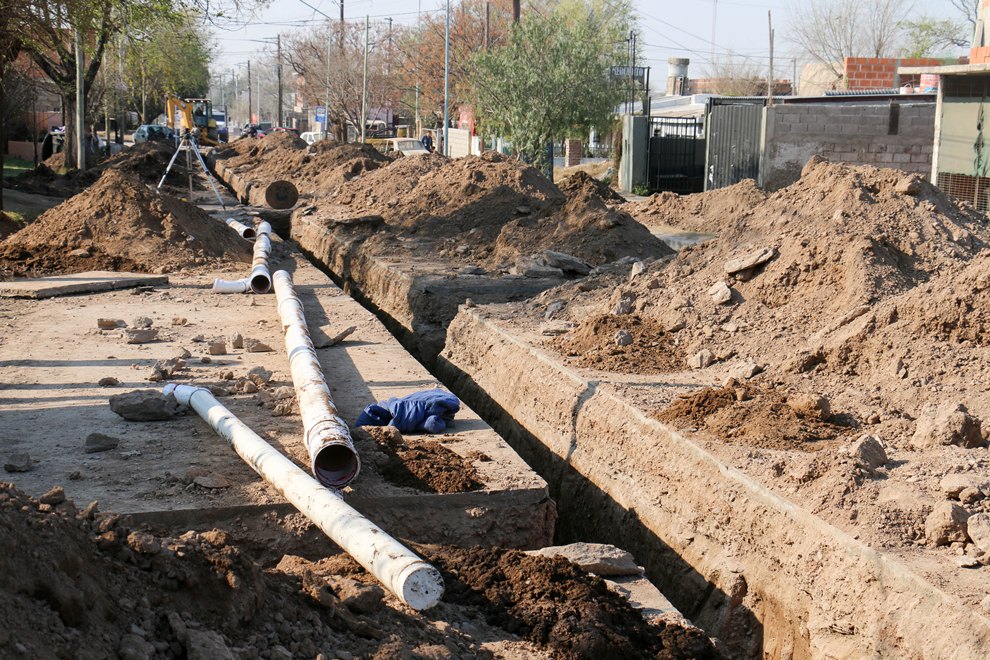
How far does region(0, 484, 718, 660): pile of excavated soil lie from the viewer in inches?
141

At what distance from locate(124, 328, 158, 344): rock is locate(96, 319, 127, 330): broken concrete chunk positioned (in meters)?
0.60

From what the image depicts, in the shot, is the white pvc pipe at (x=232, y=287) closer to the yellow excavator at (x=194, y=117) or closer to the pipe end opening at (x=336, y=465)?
the pipe end opening at (x=336, y=465)

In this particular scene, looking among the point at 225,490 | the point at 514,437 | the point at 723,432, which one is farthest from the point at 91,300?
the point at 723,432

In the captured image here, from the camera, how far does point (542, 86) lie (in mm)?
29219

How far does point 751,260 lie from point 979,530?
4.54 metres

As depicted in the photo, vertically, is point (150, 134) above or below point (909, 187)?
above

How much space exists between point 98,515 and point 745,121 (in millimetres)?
22515

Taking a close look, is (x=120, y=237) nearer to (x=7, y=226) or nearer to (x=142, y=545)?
(x=7, y=226)

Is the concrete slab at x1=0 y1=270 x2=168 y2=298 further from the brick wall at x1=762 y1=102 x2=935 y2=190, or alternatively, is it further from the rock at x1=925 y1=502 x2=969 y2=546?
the brick wall at x1=762 y1=102 x2=935 y2=190

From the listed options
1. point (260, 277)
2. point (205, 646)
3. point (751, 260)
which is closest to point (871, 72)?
point (260, 277)

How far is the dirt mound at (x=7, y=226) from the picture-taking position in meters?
17.3

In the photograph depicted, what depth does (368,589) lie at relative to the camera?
14.9 ft

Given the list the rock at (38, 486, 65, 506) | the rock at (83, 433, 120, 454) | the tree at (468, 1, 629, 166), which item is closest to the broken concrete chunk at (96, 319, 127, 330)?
the rock at (83, 433, 120, 454)

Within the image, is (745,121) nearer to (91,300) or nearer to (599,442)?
(91,300)
